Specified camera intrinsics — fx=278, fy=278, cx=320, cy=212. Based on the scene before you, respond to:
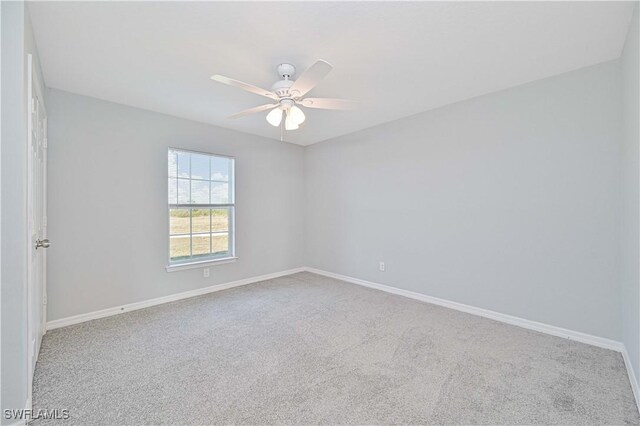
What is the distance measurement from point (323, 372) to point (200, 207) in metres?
2.83

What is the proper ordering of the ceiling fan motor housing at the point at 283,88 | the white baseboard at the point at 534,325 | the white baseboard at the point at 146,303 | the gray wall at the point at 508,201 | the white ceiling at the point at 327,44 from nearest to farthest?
the white ceiling at the point at 327,44 < the white baseboard at the point at 534,325 < the ceiling fan motor housing at the point at 283,88 < the gray wall at the point at 508,201 < the white baseboard at the point at 146,303

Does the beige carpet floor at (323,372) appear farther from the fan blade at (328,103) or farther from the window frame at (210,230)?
the fan blade at (328,103)

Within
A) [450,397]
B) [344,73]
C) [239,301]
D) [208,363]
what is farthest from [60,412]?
[344,73]

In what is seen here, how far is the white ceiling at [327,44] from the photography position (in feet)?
5.72

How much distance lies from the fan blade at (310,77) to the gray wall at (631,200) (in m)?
1.93

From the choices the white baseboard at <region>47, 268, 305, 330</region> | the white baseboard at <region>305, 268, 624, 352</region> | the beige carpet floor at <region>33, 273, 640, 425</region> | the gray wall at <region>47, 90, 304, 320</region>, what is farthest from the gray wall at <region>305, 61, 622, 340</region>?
the gray wall at <region>47, 90, 304, 320</region>

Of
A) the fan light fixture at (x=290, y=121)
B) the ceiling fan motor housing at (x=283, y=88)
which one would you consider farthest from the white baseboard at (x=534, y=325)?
the ceiling fan motor housing at (x=283, y=88)

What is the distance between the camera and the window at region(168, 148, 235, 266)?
3678 mm

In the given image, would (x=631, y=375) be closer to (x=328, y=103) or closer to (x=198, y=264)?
(x=328, y=103)

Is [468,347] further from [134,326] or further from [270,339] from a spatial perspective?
[134,326]

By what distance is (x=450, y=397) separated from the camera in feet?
5.73

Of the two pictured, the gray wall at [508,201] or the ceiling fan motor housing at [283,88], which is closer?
the ceiling fan motor housing at [283,88]

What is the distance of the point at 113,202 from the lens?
3.15 metres

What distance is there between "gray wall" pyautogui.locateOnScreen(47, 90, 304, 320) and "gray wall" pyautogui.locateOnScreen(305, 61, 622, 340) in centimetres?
233
